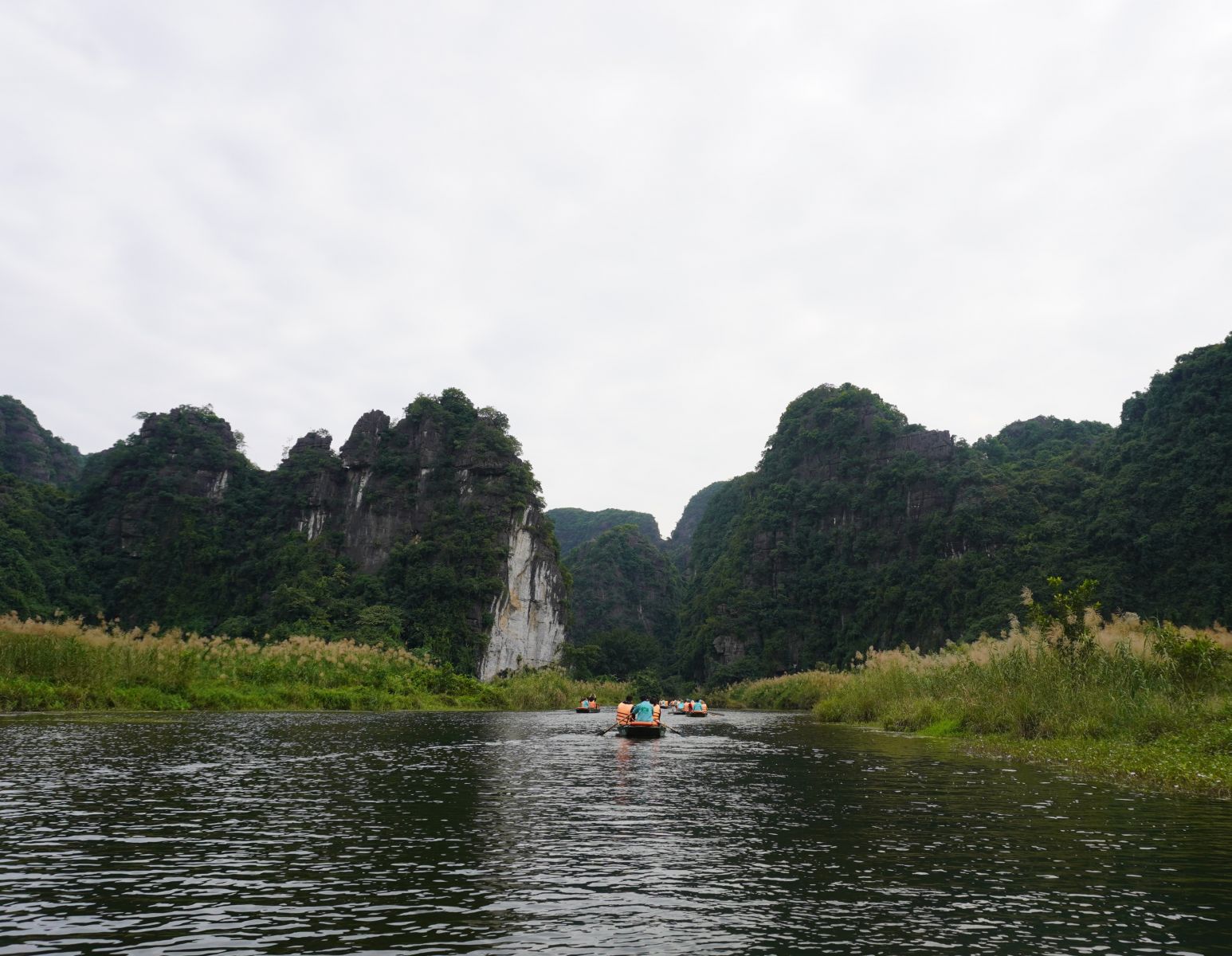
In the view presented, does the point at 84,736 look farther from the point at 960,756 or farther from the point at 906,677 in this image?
the point at 906,677

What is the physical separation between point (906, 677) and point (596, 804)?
849 inches

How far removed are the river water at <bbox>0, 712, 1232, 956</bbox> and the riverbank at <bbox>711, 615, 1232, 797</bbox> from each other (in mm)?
1268

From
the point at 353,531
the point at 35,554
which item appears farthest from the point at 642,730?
the point at 35,554

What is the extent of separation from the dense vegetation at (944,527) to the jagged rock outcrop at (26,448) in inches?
3668

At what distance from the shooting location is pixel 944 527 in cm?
10525

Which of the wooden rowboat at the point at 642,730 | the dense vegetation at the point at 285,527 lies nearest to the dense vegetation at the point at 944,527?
the dense vegetation at the point at 285,527

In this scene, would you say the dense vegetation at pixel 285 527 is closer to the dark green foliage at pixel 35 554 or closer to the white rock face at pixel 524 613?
the dark green foliage at pixel 35 554

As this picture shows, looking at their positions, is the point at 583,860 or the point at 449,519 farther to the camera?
the point at 449,519

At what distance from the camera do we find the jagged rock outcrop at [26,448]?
110125mm

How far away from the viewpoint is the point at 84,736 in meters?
17.4

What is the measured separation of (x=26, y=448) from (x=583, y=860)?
427 ft

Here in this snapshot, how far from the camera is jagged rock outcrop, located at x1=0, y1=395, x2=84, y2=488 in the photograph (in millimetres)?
110125

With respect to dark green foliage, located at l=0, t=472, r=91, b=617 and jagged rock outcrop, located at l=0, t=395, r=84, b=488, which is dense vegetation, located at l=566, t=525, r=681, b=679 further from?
jagged rock outcrop, located at l=0, t=395, r=84, b=488

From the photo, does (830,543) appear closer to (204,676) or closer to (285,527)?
(285,527)
